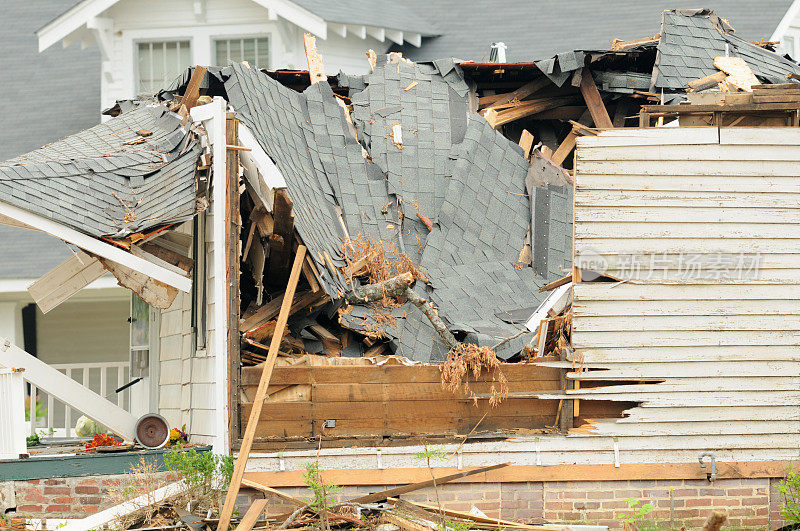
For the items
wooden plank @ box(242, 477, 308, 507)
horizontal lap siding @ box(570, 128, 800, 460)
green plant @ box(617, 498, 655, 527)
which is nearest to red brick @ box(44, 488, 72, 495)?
wooden plank @ box(242, 477, 308, 507)

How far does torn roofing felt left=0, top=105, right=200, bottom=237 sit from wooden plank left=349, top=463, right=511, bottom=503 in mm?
2881

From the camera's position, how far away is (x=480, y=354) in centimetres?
955

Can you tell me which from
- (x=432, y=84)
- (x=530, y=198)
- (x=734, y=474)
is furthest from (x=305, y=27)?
(x=734, y=474)

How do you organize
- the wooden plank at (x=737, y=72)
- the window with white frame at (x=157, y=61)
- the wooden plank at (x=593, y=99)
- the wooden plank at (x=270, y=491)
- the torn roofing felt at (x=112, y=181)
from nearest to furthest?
the torn roofing felt at (x=112, y=181) < the wooden plank at (x=270, y=491) < the wooden plank at (x=737, y=72) < the wooden plank at (x=593, y=99) < the window with white frame at (x=157, y=61)

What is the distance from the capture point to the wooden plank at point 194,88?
10.8 metres

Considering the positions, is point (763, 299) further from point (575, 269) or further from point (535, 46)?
point (535, 46)

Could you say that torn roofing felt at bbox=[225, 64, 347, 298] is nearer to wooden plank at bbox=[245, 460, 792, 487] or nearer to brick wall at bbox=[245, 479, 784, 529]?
wooden plank at bbox=[245, 460, 792, 487]

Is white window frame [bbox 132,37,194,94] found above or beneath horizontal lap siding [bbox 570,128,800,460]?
above

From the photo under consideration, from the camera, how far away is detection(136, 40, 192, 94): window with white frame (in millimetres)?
17016

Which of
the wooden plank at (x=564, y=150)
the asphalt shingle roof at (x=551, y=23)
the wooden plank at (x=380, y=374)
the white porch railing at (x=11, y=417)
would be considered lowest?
the white porch railing at (x=11, y=417)

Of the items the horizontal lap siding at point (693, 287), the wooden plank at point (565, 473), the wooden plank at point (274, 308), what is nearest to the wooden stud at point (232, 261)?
the wooden plank at point (274, 308)

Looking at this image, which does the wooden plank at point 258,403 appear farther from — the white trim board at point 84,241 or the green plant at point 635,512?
the green plant at point 635,512

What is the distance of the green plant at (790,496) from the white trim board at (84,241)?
224 inches

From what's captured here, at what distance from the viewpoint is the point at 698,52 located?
13273 millimetres
